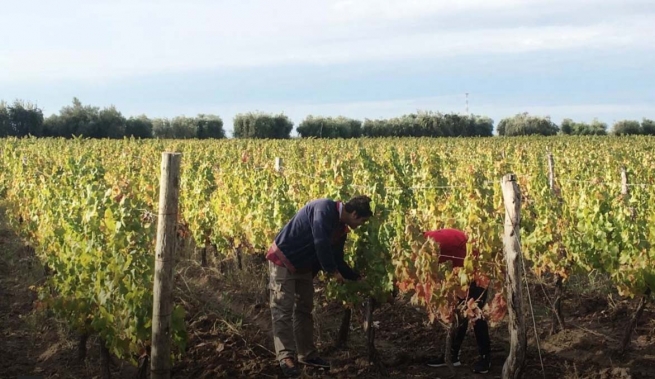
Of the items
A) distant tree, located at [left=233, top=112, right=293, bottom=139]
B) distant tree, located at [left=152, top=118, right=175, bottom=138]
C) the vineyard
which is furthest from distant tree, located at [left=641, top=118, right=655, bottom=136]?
the vineyard

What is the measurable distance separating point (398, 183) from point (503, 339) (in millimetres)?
1931

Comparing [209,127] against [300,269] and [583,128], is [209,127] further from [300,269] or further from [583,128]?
[300,269]

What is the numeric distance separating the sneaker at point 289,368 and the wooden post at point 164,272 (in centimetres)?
101

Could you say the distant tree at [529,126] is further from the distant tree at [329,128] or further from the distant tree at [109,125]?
the distant tree at [109,125]

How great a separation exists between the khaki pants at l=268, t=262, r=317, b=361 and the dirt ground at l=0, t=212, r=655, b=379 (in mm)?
237

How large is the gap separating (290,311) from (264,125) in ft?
162

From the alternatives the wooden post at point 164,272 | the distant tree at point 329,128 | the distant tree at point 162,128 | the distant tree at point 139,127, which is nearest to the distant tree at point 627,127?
the distant tree at point 329,128

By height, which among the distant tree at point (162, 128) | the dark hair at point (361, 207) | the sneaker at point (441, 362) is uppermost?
the distant tree at point (162, 128)

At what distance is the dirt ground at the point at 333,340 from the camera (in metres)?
6.39

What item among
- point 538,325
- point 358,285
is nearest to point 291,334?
point 358,285

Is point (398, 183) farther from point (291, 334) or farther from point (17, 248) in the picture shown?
point (17, 248)

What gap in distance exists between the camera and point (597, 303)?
865cm

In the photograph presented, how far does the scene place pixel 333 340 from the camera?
288 inches

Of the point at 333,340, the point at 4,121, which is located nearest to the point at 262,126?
the point at 4,121
